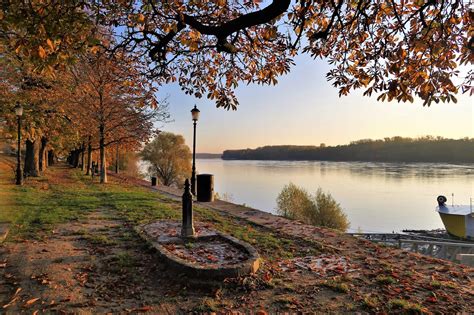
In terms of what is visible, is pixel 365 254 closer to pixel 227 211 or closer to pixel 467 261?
pixel 227 211

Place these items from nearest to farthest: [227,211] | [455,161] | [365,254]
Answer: [365,254], [227,211], [455,161]

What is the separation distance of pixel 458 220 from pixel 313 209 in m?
13.4

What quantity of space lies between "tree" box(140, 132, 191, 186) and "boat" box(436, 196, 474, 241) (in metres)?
32.7

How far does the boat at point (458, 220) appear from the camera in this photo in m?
29.9

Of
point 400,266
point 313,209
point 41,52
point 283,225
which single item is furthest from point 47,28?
point 313,209

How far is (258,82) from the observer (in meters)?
7.27

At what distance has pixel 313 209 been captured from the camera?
36.5m

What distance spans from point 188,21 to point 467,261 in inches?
635

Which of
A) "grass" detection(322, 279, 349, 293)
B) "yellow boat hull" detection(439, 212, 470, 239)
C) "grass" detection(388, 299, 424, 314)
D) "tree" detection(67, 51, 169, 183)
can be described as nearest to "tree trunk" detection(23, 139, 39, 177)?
"tree" detection(67, 51, 169, 183)

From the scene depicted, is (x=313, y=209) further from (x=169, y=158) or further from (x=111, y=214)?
(x=111, y=214)

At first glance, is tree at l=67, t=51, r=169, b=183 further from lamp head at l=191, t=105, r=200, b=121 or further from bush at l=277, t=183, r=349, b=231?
bush at l=277, t=183, r=349, b=231

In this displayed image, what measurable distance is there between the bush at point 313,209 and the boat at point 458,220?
8.93 meters

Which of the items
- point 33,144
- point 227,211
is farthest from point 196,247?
point 33,144

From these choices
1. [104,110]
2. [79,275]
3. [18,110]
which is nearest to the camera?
[79,275]
